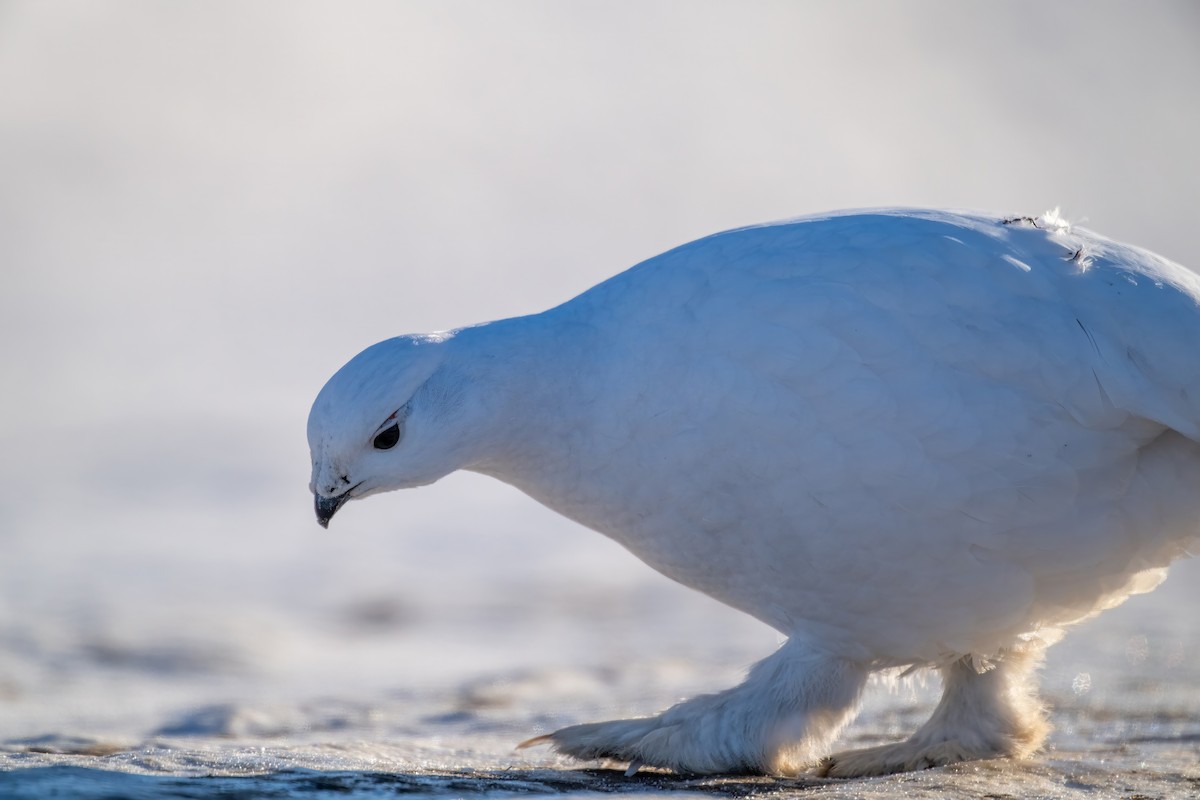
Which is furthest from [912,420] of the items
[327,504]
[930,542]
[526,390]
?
[327,504]

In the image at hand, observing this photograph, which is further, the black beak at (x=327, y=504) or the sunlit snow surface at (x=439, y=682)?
the black beak at (x=327, y=504)

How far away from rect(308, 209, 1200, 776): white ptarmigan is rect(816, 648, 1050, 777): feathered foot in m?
0.01

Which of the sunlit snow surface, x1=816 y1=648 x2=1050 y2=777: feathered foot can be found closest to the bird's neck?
the sunlit snow surface

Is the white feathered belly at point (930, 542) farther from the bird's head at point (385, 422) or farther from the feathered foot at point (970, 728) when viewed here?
the bird's head at point (385, 422)

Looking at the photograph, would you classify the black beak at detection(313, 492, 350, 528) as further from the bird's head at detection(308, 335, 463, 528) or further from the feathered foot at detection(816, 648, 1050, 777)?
the feathered foot at detection(816, 648, 1050, 777)

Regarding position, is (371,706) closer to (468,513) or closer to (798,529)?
(798,529)

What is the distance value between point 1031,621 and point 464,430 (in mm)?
2048

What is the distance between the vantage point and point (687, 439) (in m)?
4.39

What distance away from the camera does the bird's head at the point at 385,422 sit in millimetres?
4461

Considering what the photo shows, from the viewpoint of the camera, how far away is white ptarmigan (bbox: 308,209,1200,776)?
411cm

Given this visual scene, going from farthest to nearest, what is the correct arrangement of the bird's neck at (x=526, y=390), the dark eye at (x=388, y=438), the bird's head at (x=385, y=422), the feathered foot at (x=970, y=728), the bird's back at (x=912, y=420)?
1. the feathered foot at (x=970, y=728)
2. the bird's neck at (x=526, y=390)
3. the dark eye at (x=388, y=438)
4. the bird's head at (x=385, y=422)
5. the bird's back at (x=912, y=420)

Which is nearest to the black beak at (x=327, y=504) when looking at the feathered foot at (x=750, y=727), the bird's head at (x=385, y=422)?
the bird's head at (x=385, y=422)

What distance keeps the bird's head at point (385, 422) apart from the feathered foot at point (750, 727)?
3.53 feet

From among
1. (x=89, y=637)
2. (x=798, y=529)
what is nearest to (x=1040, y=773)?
(x=798, y=529)
